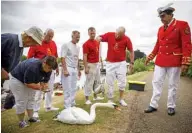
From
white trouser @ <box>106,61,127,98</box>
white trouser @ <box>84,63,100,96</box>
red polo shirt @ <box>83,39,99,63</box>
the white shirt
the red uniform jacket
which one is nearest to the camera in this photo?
the red uniform jacket

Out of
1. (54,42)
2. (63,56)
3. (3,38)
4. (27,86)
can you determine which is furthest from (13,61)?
(54,42)

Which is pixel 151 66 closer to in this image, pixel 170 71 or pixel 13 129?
pixel 170 71

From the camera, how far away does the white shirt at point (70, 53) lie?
214 inches

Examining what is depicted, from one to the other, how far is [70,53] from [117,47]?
1.12 meters

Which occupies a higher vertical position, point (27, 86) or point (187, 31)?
point (187, 31)

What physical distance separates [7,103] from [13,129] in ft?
1.83

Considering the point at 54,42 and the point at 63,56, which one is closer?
the point at 63,56

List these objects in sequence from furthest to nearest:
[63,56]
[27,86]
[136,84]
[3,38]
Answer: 1. [136,84]
2. [63,56]
3. [27,86]
4. [3,38]

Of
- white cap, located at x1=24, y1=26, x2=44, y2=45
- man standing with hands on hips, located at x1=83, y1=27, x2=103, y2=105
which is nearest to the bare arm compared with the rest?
white cap, located at x1=24, y1=26, x2=44, y2=45

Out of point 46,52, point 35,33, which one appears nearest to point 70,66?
point 46,52

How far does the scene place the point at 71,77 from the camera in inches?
217

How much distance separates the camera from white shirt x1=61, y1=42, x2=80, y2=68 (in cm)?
543

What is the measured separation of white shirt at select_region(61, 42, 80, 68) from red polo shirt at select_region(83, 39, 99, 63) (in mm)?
456

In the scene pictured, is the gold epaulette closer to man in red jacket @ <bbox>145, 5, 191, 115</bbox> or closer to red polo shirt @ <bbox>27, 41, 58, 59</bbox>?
man in red jacket @ <bbox>145, 5, 191, 115</bbox>
